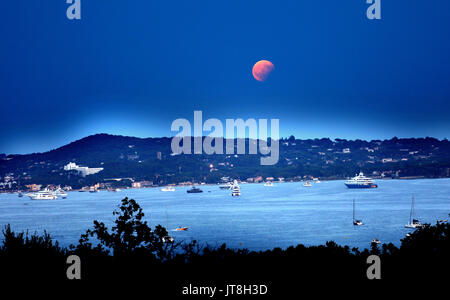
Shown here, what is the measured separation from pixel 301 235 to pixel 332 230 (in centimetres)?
519

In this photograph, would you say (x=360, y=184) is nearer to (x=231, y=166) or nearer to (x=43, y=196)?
(x=231, y=166)

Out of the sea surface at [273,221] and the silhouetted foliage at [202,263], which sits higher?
the silhouetted foliage at [202,263]

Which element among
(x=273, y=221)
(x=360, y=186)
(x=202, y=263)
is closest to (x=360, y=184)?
(x=360, y=186)

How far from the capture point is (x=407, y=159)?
171 m

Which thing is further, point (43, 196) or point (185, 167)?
point (185, 167)

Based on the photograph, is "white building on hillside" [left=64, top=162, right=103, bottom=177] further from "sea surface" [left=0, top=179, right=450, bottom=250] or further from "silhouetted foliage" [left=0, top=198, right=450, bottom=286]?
"silhouetted foliage" [left=0, top=198, right=450, bottom=286]

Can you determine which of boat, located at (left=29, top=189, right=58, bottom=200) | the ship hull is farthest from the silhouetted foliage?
the ship hull

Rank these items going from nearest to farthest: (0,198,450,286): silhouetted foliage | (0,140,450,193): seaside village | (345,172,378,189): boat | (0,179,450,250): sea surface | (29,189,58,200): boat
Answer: (0,198,450,286): silhouetted foliage, (0,179,450,250): sea surface, (29,189,58,200): boat, (345,172,378,189): boat, (0,140,450,193): seaside village

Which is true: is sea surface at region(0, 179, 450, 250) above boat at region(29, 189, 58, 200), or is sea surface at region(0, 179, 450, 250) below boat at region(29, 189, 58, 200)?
above

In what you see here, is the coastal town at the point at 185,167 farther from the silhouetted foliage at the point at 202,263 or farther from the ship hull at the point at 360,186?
the silhouetted foliage at the point at 202,263

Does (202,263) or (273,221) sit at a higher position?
(202,263)

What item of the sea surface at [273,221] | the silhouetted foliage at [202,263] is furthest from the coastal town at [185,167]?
the silhouetted foliage at [202,263]

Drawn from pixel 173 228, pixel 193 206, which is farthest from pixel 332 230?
pixel 193 206
